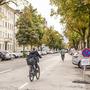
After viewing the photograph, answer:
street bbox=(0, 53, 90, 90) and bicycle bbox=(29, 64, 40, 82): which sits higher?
bicycle bbox=(29, 64, 40, 82)

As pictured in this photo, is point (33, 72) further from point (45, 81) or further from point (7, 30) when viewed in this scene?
point (7, 30)

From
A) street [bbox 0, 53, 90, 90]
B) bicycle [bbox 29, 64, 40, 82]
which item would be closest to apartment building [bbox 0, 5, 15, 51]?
street [bbox 0, 53, 90, 90]

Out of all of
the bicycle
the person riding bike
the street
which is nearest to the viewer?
the street

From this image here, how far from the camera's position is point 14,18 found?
4163 inches

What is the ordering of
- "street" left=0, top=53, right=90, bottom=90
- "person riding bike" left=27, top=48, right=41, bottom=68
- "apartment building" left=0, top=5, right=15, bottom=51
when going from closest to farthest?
"street" left=0, top=53, right=90, bottom=90
"person riding bike" left=27, top=48, right=41, bottom=68
"apartment building" left=0, top=5, right=15, bottom=51

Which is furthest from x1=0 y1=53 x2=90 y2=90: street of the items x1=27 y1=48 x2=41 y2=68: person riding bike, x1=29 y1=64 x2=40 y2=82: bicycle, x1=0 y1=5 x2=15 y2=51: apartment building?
x1=0 y1=5 x2=15 y2=51: apartment building

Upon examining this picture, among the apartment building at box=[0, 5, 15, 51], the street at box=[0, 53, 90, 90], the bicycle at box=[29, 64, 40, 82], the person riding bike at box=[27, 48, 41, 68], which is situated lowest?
the street at box=[0, 53, 90, 90]

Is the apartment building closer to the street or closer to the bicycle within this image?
the street

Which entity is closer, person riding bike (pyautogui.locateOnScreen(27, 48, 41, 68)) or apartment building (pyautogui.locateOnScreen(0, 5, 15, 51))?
person riding bike (pyautogui.locateOnScreen(27, 48, 41, 68))

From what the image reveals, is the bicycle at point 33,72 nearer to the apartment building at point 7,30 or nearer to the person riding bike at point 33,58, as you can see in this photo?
the person riding bike at point 33,58

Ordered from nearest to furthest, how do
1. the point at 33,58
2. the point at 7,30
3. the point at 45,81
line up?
the point at 45,81
the point at 33,58
the point at 7,30

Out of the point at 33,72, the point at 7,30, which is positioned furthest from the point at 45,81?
the point at 7,30

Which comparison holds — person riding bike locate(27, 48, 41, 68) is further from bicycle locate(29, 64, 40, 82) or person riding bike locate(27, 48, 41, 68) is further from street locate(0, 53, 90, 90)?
street locate(0, 53, 90, 90)

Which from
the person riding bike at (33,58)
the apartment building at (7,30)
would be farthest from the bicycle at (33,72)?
the apartment building at (7,30)
